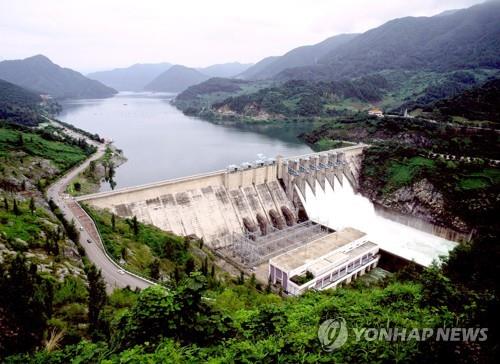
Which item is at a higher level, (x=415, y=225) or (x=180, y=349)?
(x=180, y=349)

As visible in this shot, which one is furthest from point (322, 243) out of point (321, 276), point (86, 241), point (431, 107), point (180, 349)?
point (431, 107)

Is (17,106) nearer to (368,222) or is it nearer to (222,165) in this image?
(222,165)

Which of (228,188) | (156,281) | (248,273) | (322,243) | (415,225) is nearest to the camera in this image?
(156,281)

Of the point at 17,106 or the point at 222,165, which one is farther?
the point at 17,106

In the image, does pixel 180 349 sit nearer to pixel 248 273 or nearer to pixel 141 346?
pixel 141 346

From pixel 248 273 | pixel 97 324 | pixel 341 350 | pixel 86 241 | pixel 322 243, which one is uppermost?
pixel 341 350

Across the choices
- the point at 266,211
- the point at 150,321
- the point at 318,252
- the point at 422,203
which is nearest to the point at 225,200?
the point at 266,211

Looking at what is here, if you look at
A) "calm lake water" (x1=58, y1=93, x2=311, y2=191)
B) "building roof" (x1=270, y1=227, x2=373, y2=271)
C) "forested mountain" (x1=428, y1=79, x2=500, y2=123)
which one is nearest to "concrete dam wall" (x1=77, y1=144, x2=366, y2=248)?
"building roof" (x1=270, y1=227, x2=373, y2=271)
